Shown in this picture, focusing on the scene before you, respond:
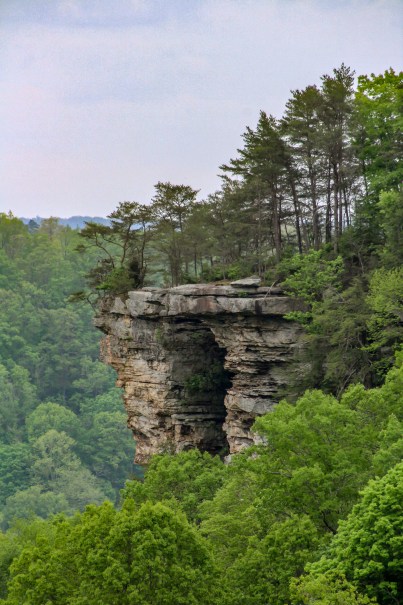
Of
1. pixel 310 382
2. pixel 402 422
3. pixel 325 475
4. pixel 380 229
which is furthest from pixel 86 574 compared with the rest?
pixel 380 229

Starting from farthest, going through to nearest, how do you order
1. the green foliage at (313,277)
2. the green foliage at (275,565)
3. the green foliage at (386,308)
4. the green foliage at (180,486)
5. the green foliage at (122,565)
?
the green foliage at (313,277)
the green foliage at (180,486)
the green foliage at (386,308)
the green foliage at (275,565)
the green foliage at (122,565)

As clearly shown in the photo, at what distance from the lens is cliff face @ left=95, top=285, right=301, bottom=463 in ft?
110

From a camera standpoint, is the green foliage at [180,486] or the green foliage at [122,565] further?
the green foliage at [180,486]

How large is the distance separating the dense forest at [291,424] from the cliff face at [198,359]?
1.57m

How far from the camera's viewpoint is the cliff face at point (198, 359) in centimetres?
3350

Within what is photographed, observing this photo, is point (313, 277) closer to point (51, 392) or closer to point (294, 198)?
point (294, 198)

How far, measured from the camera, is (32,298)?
348ft

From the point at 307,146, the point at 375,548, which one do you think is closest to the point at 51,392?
the point at 307,146

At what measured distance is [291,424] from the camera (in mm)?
18641

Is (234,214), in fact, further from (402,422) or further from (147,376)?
(402,422)

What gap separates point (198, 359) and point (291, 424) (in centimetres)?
2004

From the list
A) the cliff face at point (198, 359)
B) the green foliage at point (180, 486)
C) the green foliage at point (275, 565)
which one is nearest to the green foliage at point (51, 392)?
the cliff face at point (198, 359)

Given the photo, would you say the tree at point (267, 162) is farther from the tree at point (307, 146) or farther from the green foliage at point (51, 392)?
the green foliage at point (51, 392)

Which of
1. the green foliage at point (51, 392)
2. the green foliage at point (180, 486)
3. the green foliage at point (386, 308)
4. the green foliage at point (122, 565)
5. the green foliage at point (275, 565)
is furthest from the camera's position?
the green foliage at point (51, 392)
